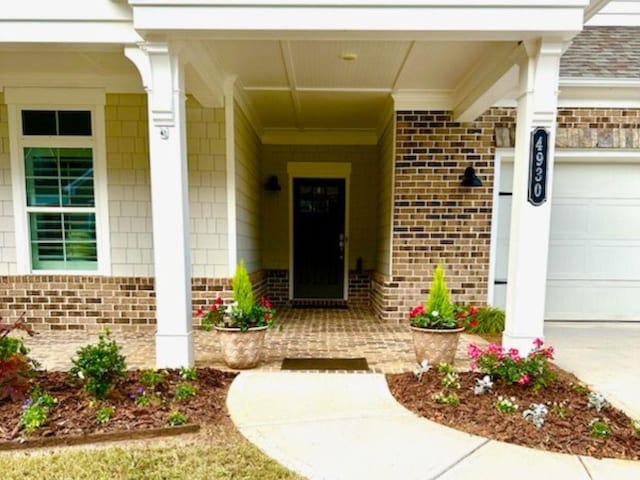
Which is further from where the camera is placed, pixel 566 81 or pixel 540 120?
pixel 566 81

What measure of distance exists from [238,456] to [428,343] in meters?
1.77

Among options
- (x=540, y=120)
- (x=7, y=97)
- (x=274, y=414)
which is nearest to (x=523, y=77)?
(x=540, y=120)

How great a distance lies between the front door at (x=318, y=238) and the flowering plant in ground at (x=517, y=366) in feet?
12.7

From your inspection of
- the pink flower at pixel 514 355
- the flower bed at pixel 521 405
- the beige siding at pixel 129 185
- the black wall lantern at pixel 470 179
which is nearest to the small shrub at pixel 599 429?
the flower bed at pixel 521 405

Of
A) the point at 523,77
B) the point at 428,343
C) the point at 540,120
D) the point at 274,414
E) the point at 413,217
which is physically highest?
the point at 523,77

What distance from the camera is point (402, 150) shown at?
15.6 feet

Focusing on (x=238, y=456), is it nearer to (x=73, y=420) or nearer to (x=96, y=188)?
(x=73, y=420)

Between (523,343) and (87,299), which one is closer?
(523,343)

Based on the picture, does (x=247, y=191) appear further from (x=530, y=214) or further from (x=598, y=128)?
(x=598, y=128)

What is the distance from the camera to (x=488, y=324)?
443cm

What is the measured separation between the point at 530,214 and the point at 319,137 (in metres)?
4.12

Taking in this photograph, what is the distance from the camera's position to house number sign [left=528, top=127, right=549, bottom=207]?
2.84m

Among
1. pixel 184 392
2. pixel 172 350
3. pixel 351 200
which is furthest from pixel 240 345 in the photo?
pixel 351 200

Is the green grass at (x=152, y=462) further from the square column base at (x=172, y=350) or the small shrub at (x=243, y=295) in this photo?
the small shrub at (x=243, y=295)
